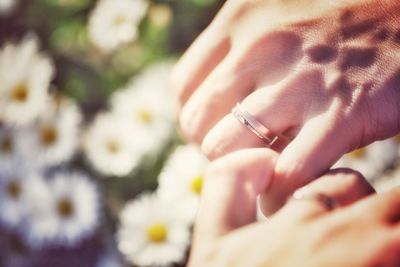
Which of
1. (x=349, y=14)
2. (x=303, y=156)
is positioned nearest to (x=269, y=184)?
(x=303, y=156)

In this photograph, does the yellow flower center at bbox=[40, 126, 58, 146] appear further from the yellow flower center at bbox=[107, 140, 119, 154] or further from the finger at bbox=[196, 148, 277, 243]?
the finger at bbox=[196, 148, 277, 243]

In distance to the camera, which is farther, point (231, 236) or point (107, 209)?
point (107, 209)

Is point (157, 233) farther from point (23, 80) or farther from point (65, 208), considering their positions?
point (23, 80)

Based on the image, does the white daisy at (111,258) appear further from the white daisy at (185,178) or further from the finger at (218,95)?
the finger at (218,95)

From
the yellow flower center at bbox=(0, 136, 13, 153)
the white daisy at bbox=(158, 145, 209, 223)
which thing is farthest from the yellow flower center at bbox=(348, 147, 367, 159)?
the yellow flower center at bbox=(0, 136, 13, 153)

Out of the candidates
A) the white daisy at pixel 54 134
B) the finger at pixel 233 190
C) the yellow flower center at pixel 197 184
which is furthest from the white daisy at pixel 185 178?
the finger at pixel 233 190

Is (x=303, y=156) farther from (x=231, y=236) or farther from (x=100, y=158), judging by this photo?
(x=100, y=158)

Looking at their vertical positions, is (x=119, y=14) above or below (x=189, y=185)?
above

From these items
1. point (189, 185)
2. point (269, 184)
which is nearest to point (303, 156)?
point (269, 184)
